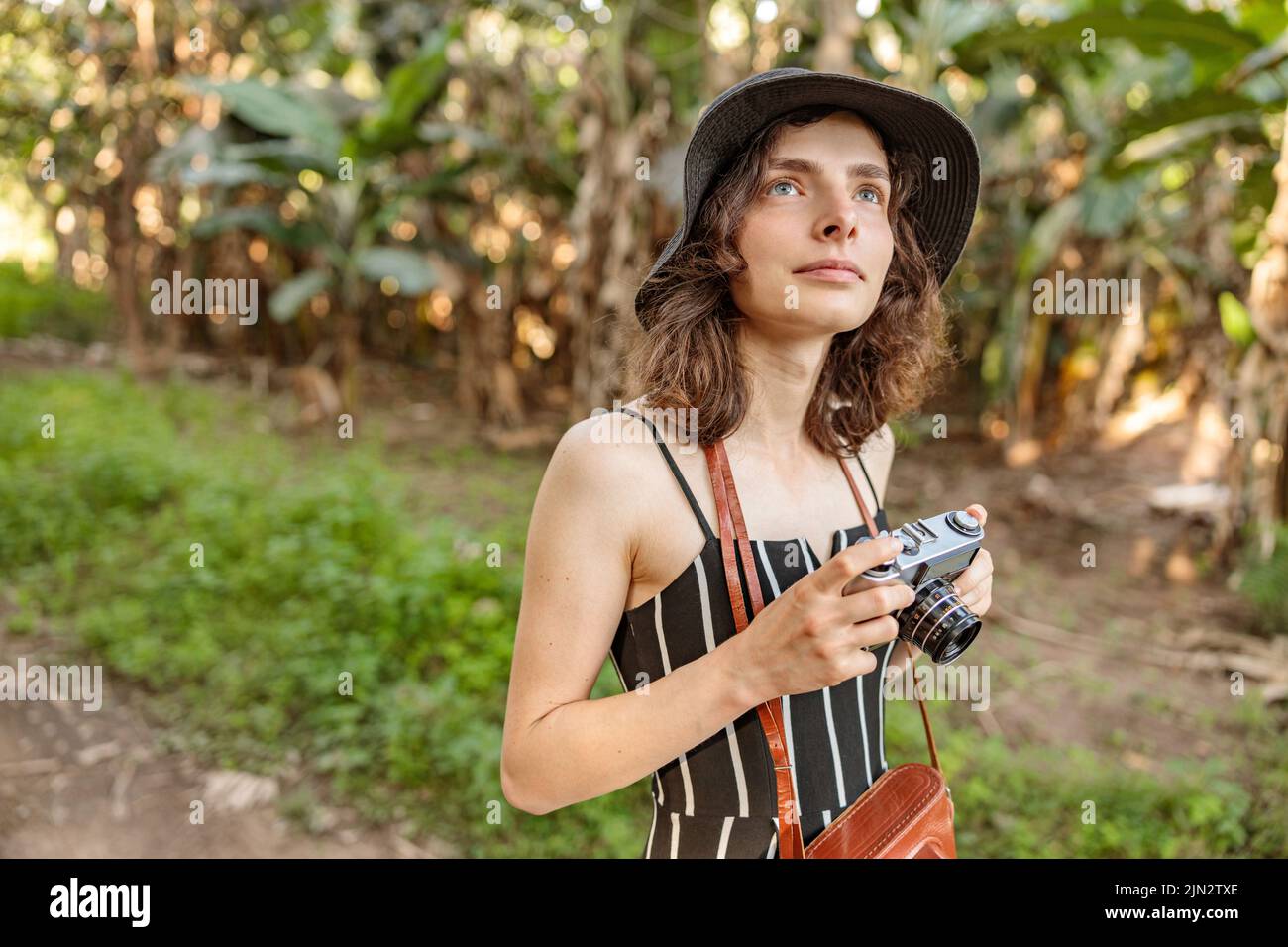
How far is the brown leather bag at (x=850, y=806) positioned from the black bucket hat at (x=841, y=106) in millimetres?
317

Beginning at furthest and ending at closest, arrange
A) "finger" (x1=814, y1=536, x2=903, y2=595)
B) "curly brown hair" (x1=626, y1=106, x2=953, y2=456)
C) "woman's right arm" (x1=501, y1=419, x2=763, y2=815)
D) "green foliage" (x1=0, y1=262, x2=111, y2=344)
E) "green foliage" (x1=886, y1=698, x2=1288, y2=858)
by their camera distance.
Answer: "green foliage" (x1=0, y1=262, x2=111, y2=344)
"green foliage" (x1=886, y1=698, x2=1288, y2=858)
"curly brown hair" (x1=626, y1=106, x2=953, y2=456)
"woman's right arm" (x1=501, y1=419, x2=763, y2=815)
"finger" (x1=814, y1=536, x2=903, y2=595)

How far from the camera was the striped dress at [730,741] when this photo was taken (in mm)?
1061

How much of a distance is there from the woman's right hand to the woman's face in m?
0.32

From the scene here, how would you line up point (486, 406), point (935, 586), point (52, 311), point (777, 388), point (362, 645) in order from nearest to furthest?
1. point (935, 586)
2. point (777, 388)
3. point (362, 645)
4. point (486, 406)
5. point (52, 311)

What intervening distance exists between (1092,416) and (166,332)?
6.62 metres

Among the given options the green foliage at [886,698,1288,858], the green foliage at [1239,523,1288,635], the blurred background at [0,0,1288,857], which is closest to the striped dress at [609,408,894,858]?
the blurred background at [0,0,1288,857]

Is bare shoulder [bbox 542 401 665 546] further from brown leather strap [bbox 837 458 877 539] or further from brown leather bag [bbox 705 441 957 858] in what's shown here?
brown leather strap [bbox 837 458 877 539]

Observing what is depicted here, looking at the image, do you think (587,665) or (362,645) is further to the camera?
(362,645)

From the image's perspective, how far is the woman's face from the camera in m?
1.04

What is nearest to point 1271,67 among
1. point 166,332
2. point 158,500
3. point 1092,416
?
point 1092,416

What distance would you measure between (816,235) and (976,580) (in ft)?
1.41

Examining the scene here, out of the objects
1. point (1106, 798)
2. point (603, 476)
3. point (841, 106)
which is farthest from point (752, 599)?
point (1106, 798)

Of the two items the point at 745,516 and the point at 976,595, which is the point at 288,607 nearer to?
the point at 745,516

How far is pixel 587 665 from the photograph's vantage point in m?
1.01
